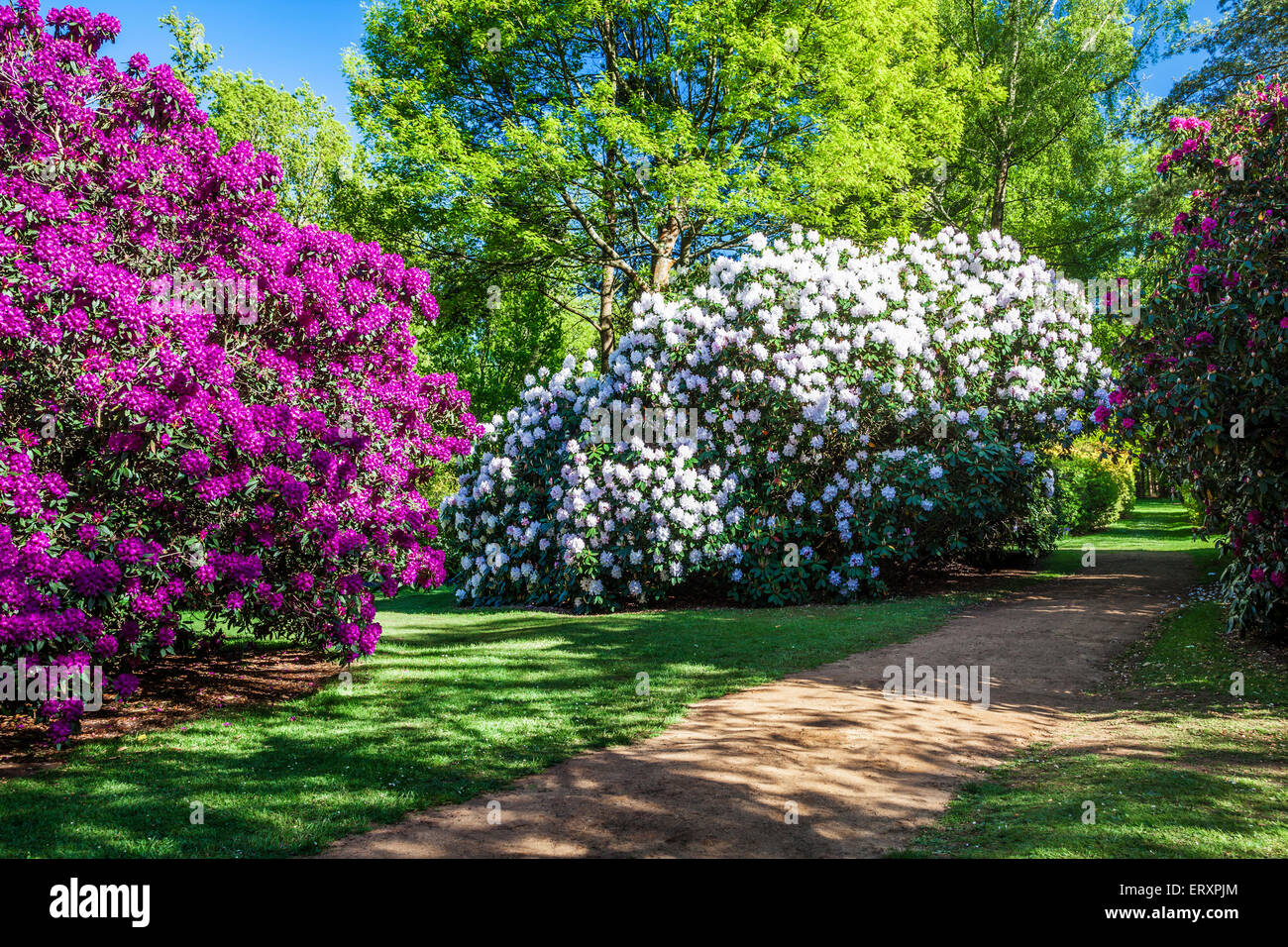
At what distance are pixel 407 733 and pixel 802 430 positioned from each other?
7.29 metres

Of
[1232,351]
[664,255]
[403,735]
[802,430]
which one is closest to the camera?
[403,735]

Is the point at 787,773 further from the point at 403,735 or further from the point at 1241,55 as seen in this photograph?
the point at 1241,55

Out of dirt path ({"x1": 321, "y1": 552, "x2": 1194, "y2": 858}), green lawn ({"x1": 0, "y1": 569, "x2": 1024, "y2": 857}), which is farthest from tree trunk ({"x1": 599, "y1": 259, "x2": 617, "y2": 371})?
dirt path ({"x1": 321, "y1": 552, "x2": 1194, "y2": 858})

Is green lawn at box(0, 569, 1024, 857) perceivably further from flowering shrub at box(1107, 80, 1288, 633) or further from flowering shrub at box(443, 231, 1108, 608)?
flowering shrub at box(1107, 80, 1288, 633)

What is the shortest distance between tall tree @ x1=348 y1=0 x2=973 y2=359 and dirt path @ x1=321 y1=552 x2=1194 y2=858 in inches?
432

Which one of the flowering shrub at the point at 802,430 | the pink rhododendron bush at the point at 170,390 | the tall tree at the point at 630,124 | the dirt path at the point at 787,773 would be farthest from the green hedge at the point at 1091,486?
the pink rhododendron bush at the point at 170,390

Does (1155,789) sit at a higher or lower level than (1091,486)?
lower

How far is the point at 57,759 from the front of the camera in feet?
18.5

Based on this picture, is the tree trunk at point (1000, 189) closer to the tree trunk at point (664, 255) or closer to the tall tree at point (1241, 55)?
the tall tree at point (1241, 55)

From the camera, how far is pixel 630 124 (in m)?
15.6

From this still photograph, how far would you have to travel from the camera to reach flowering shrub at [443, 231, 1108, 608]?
37.8ft

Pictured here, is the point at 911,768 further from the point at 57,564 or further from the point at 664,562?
the point at 664,562

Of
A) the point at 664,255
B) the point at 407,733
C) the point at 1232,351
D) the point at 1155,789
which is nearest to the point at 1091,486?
the point at 664,255

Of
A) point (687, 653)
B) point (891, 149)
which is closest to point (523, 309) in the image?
point (891, 149)
